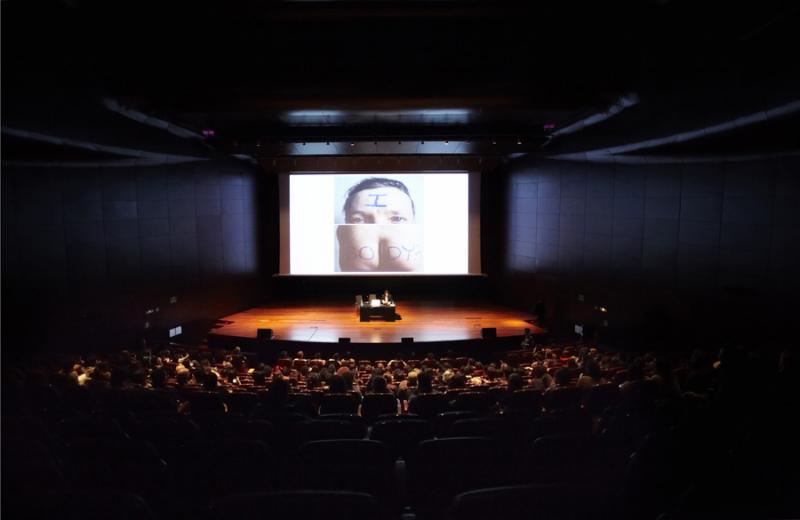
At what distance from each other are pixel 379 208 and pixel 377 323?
4.07 m

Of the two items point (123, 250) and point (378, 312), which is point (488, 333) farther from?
point (123, 250)

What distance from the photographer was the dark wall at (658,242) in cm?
846

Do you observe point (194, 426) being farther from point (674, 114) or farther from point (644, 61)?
point (674, 114)

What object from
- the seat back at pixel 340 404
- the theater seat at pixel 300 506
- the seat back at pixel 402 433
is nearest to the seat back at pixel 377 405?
the seat back at pixel 340 404

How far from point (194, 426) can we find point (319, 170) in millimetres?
14622

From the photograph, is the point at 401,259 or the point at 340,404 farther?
the point at 401,259

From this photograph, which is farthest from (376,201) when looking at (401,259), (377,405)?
(377,405)

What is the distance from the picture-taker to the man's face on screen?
18062 millimetres

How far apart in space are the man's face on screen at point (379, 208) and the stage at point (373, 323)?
112 inches

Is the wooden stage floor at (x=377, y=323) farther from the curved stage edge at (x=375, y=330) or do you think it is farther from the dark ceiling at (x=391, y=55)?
the dark ceiling at (x=391, y=55)

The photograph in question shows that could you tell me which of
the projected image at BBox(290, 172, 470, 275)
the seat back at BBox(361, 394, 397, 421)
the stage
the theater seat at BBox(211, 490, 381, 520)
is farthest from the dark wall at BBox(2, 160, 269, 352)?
the theater seat at BBox(211, 490, 381, 520)

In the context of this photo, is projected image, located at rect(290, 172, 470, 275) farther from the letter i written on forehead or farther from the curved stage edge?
the curved stage edge

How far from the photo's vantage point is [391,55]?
381 inches

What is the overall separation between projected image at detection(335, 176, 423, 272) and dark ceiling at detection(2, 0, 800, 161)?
5512mm
